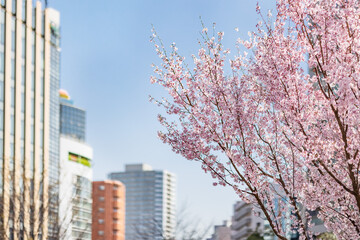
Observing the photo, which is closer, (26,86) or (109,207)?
(26,86)

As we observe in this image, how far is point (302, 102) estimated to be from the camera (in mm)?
13438

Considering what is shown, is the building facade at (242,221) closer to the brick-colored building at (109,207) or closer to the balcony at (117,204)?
the brick-colored building at (109,207)

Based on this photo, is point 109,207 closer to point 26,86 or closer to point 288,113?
point 26,86

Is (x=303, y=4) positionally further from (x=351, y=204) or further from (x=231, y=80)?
(x=351, y=204)

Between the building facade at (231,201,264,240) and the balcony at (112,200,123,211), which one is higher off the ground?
the balcony at (112,200,123,211)

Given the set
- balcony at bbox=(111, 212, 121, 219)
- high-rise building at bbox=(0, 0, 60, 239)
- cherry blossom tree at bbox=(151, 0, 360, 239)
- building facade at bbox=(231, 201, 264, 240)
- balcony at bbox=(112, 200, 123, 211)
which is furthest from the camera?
balcony at bbox=(112, 200, 123, 211)

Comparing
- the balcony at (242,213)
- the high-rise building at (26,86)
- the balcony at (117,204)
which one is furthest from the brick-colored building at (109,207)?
the high-rise building at (26,86)

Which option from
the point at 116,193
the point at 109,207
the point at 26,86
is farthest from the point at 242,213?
the point at 26,86

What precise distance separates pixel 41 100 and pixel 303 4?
71.3 meters

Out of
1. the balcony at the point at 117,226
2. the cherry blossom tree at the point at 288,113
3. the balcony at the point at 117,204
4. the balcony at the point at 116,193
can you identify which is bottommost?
the cherry blossom tree at the point at 288,113

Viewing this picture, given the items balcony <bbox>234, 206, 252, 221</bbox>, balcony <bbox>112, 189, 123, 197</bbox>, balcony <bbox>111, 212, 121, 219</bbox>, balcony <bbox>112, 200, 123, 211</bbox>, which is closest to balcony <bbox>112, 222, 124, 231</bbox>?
balcony <bbox>111, 212, 121, 219</bbox>

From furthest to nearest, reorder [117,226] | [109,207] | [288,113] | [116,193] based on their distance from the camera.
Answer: [116,193] → [117,226] → [109,207] → [288,113]

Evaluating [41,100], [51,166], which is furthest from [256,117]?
[51,166]

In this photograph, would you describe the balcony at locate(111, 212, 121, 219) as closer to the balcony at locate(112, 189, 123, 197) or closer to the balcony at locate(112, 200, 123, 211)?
the balcony at locate(112, 200, 123, 211)
